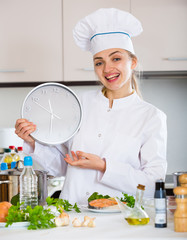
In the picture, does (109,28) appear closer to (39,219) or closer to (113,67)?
(113,67)

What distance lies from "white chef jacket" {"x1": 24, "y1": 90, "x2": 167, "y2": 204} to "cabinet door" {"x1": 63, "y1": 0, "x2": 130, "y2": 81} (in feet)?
3.39

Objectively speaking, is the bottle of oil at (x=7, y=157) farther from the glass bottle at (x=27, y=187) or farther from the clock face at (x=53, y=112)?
the glass bottle at (x=27, y=187)

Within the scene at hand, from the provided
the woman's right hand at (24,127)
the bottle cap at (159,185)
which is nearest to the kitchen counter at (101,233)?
the bottle cap at (159,185)

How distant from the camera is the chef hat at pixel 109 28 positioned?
184 cm

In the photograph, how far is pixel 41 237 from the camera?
1.08 metres

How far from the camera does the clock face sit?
1.82m

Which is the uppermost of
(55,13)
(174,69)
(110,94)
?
(55,13)

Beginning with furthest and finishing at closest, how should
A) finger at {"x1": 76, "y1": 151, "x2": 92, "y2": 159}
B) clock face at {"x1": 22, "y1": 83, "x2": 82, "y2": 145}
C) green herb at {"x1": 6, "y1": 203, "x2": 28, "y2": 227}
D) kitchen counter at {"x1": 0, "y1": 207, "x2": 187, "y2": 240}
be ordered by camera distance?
clock face at {"x1": 22, "y1": 83, "x2": 82, "y2": 145}, finger at {"x1": 76, "y1": 151, "x2": 92, "y2": 159}, green herb at {"x1": 6, "y1": 203, "x2": 28, "y2": 227}, kitchen counter at {"x1": 0, "y1": 207, "x2": 187, "y2": 240}

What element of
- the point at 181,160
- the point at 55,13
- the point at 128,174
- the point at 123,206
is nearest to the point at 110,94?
the point at 128,174

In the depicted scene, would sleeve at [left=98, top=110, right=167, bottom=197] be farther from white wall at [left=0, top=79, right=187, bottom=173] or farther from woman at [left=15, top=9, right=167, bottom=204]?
white wall at [left=0, top=79, right=187, bottom=173]

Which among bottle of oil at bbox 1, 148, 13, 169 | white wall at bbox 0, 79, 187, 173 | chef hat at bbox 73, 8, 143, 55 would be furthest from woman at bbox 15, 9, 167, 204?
white wall at bbox 0, 79, 187, 173

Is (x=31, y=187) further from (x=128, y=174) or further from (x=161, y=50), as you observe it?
(x=161, y=50)

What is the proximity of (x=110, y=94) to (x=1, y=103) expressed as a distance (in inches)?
61.1

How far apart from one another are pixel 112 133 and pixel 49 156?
31cm
